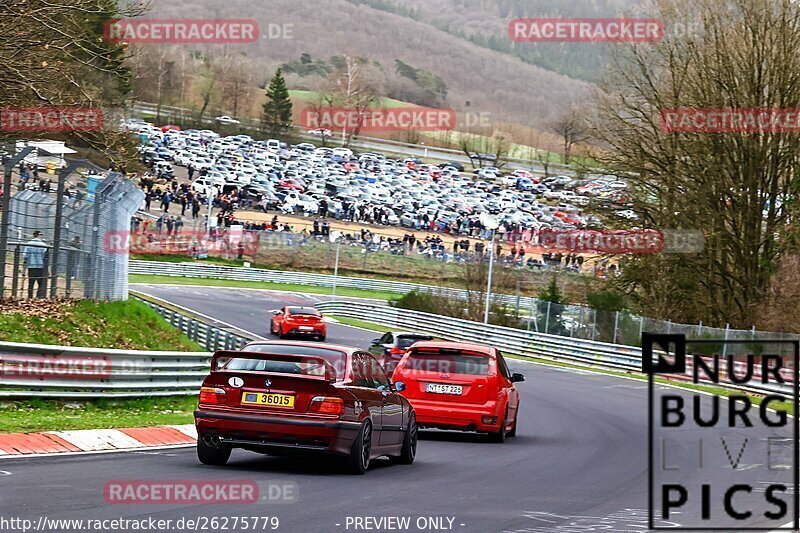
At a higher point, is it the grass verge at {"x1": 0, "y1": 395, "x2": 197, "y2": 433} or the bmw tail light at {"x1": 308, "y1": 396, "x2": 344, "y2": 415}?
the bmw tail light at {"x1": 308, "y1": 396, "x2": 344, "y2": 415}

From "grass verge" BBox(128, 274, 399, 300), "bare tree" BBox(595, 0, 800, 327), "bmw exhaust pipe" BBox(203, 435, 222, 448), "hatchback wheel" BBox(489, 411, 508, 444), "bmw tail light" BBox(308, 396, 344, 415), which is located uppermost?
"bare tree" BBox(595, 0, 800, 327)

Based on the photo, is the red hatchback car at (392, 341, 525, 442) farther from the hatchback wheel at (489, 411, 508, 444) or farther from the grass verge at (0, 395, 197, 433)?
the grass verge at (0, 395, 197, 433)

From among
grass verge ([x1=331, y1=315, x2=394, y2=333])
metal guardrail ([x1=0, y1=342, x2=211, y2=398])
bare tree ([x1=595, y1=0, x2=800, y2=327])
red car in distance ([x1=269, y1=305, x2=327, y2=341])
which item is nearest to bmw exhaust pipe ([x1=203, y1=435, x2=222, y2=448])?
metal guardrail ([x1=0, y1=342, x2=211, y2=398])

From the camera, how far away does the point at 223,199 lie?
82.9m

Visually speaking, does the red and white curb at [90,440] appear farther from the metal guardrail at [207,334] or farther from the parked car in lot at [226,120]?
the parked car in lot at [226,120]

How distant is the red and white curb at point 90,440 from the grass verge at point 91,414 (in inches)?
17.0

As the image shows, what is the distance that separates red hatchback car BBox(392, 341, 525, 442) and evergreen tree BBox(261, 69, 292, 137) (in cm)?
12040

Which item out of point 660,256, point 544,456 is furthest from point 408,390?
point 660,256

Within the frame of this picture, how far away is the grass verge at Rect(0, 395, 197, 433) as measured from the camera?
15523 millimetres

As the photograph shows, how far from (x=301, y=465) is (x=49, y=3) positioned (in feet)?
42.5

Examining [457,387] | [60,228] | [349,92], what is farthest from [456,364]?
[349,92]

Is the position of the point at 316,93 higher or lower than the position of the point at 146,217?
higher

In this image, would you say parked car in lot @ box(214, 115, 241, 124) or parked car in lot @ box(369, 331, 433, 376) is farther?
parked car in lot @ box(214, 115, 241, 124)

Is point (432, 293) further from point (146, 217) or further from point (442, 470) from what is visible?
point (442, 470)
